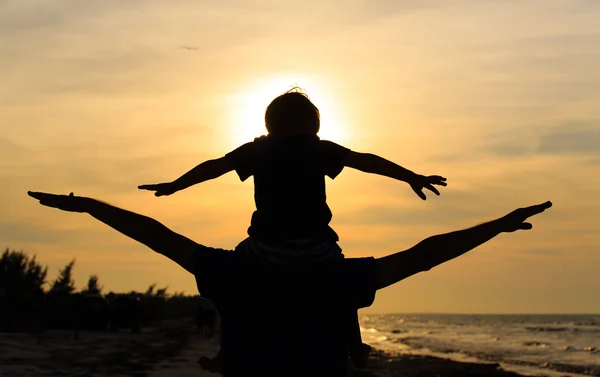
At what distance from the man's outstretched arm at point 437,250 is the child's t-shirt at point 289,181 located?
29cm

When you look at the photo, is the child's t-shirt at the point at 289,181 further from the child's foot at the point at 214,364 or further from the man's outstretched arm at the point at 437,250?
the child's foot at the point at 214,364

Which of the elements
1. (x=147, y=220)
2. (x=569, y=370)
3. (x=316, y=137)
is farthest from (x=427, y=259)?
(x=569, y=370)

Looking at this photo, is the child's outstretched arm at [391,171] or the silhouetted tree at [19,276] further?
the silhouetted tree at [19,276]

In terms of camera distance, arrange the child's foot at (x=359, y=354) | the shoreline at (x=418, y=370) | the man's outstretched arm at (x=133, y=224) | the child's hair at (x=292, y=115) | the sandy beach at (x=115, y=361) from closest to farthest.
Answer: the man's outstretched arm at (x=133, y=224), the child's foot at (x=359, y=354), the child's hair at (x=292, y=115), the sandy beach at (x=115, y=361), the shoreline at (x=418, y=370)

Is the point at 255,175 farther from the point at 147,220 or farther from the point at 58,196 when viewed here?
the point at 58,196

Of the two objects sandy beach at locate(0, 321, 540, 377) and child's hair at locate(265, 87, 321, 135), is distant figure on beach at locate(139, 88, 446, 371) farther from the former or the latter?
sandy beach at locate(0, 321, 540, 377)

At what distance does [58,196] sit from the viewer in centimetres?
277

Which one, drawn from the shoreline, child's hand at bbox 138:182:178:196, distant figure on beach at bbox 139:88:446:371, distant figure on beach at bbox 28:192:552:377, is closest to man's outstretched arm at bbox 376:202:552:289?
distant figure on beach at bbox 28:192:552:377

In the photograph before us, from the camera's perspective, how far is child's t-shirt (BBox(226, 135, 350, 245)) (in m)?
2.96

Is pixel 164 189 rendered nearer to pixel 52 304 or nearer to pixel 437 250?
pixel 437 250

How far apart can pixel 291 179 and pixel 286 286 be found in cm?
42

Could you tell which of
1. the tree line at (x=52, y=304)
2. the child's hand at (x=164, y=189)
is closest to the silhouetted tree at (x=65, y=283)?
the tree line at (x=52, y=304)

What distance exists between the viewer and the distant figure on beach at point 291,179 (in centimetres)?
290

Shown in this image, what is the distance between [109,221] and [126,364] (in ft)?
62.1
